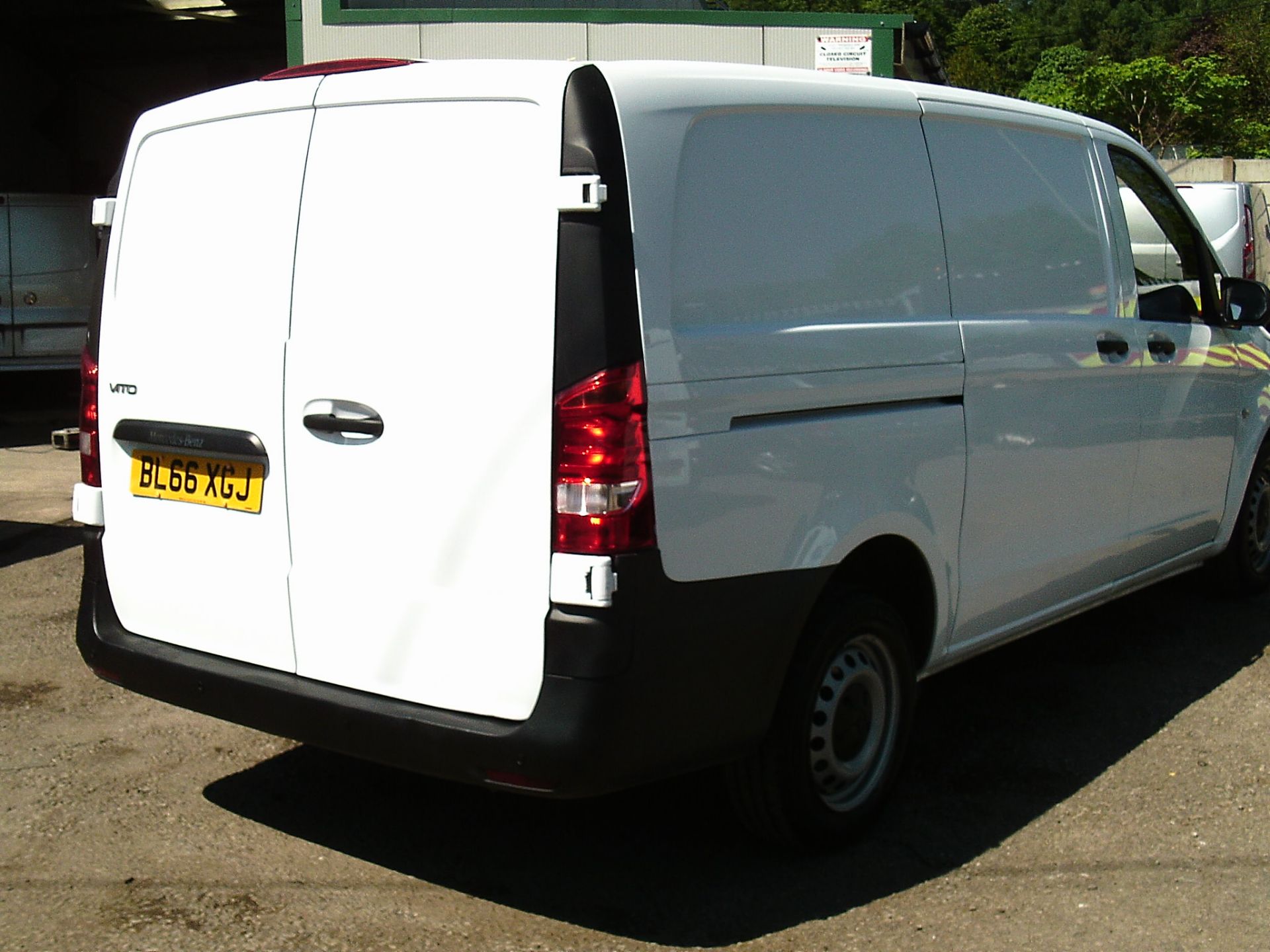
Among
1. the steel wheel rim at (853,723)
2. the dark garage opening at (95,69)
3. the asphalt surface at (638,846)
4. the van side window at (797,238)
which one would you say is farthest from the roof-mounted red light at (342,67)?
the dark garage opening at (95,69)

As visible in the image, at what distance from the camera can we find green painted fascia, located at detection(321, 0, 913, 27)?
39.0 feet

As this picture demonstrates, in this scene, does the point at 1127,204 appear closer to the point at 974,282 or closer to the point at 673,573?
the point at 974,282

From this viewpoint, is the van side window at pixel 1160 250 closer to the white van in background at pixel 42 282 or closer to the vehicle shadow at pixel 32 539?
the vehicle shadow at pixel 32 539

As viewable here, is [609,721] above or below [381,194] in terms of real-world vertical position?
below

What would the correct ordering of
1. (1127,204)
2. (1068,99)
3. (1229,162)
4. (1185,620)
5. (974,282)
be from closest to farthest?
(974,282) → (1127,204) → (1185,620) → (1229,162) → (1068,99)

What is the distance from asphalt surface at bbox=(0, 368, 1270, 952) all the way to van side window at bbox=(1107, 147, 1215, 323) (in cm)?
144

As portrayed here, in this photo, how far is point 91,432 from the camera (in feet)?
13.1

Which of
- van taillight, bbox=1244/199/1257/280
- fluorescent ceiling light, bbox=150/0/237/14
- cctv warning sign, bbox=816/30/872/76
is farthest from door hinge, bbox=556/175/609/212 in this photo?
fluorescent ceiling light, bbox=150/0/237/14

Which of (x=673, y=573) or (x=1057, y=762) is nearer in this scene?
(x=673, y=573)

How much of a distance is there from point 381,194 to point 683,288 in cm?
73

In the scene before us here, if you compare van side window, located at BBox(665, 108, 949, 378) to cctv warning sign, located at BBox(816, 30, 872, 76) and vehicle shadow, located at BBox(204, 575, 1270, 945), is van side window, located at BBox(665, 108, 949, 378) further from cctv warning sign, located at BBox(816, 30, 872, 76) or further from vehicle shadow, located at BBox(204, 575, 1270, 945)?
cctv warning sign, located at BBox(816, 30, 872, 76)

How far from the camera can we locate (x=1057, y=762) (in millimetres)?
4711

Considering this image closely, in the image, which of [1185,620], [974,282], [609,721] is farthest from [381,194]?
Answer: [1185,620]

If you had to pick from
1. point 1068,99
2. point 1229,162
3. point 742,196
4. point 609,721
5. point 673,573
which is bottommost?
point 609,721
